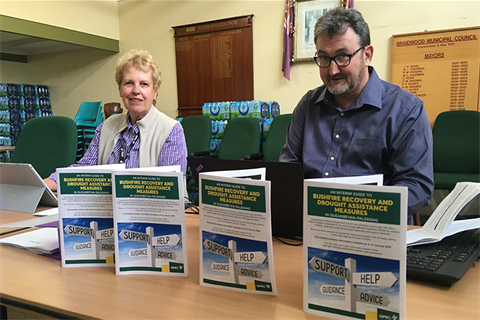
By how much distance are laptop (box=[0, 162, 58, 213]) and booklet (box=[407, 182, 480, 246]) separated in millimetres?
1317

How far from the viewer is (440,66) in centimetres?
363

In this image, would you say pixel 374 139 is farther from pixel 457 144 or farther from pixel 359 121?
pixel 457 144

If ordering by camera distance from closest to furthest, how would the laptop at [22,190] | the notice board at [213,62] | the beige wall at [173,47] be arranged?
the laptop at [22,190]
the beige wall at [173,47]
the notice board at [213,62]

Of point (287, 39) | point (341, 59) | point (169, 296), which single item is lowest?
point (169, 296)

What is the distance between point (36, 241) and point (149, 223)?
47 cm

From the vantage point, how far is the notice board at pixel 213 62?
4.77 metres

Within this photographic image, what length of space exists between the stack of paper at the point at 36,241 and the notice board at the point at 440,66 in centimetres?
377

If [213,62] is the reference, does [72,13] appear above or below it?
above

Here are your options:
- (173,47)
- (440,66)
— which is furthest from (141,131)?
(173,47)

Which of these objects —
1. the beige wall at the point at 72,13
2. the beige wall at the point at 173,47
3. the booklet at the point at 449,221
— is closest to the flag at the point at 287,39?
the beige wall at the point at 173,47

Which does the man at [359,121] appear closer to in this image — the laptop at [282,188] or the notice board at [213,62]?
the laptop at [282,188]

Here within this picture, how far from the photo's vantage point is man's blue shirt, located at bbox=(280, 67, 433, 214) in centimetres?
133

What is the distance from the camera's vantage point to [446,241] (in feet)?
2.77

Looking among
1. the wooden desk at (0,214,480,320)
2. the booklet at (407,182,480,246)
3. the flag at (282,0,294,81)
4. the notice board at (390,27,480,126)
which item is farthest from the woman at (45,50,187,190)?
the notice board at (390,27,480,126)
